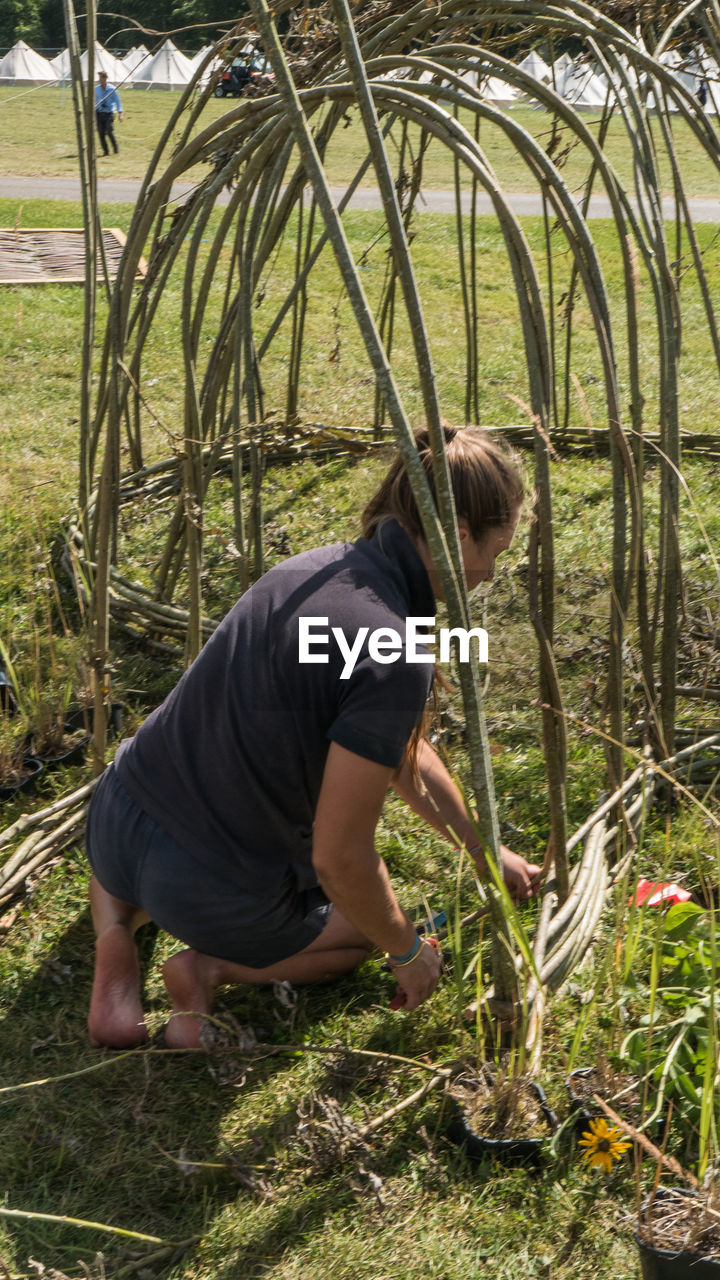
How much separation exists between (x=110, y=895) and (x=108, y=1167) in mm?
459

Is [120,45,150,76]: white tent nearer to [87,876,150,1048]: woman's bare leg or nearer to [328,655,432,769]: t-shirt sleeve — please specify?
[328,655,432,769]: t-shirt sleeve

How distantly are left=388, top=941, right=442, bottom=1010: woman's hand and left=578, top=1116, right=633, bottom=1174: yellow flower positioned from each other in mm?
334

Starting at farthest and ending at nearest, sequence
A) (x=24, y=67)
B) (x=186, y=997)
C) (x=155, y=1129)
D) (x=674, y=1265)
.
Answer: (x=24, y=67)
(x=186, y=997)
(x=155, y=1129)
(x=674, y=1265)

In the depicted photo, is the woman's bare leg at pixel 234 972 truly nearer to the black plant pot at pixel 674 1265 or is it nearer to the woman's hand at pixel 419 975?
the woman's hand at pixel 419 975

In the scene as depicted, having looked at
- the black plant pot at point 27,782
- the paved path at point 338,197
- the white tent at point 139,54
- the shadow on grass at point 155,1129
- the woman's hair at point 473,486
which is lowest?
the shadow on grass at point 155,1129

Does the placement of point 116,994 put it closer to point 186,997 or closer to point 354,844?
point 186,997

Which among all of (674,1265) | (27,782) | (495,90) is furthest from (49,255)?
(495,90)

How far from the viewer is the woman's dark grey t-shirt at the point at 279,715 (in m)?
1.54

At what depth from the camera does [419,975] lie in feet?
5.87

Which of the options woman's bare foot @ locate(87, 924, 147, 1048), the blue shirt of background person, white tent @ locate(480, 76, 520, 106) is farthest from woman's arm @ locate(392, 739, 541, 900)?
the blue shirt of background person

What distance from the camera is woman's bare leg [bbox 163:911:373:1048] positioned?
1848 mm

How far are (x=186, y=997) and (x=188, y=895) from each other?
0.19m

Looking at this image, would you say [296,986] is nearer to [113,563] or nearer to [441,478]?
[441,478]

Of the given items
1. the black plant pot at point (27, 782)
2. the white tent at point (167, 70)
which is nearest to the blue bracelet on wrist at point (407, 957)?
the black plant pot at point (27, 782)
